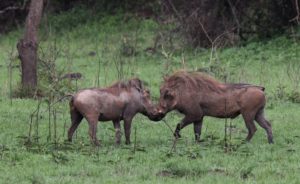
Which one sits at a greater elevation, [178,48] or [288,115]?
[178,48]

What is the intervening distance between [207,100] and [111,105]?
1381 millimetres

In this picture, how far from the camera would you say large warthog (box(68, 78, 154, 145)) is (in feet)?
33.4

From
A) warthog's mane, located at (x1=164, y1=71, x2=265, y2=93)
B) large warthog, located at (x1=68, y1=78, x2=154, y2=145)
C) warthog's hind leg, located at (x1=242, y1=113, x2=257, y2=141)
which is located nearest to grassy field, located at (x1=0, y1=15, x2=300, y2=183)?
warthog's hind leg, located at (x1=242, y1=113, x2=257, y2=141)

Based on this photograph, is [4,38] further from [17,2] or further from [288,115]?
[288,115]

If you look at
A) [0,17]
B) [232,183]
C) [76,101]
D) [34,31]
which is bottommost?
[232,183]

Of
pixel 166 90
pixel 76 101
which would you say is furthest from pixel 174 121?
pixel 76 101

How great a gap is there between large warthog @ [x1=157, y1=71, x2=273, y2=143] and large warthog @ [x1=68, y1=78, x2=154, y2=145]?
369 millimetres

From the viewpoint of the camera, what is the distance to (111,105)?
10.5 meters

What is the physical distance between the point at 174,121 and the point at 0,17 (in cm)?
1899

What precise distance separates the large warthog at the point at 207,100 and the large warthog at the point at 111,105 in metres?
0.37

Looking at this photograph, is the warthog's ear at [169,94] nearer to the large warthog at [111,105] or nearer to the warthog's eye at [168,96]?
the warthog's eye at [168,96]

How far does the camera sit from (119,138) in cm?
1045

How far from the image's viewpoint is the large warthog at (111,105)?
1020 centimetres

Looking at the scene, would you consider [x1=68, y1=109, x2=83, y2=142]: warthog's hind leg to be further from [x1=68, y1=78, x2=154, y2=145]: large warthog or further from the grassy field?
the grassy field
